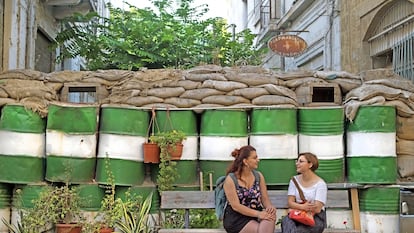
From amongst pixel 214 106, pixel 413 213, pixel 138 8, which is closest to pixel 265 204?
pixel 214 106

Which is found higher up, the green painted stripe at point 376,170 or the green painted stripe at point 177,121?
the green painted stripe at point 177,121

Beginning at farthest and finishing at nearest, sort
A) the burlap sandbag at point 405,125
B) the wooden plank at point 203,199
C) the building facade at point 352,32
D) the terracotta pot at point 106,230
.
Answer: the building facade at point 352,32
the burlap sandbag at point 405,125
the wooden plank at point 203,199
the terracotta pot at point 106,230

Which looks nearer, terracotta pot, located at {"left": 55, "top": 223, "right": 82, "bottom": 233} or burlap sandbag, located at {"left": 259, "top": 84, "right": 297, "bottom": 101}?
terracotta pot, located at {"left": 55, "top": 223, "right": 82, "bottom": 233}

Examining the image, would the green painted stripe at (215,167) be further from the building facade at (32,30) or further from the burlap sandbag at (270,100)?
the building facade at (32,30)

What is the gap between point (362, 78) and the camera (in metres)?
7.54

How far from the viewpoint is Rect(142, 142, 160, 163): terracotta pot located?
668 cm

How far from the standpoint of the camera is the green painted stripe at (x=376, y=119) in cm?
672

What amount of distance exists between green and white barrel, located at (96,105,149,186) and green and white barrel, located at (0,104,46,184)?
2.63 ft

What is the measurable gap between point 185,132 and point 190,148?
0.22 meters

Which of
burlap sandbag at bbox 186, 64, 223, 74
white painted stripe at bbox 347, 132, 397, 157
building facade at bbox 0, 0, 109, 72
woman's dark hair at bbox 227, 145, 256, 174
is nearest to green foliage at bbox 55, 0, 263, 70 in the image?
building facade at bbox 0, 0, 109, 72

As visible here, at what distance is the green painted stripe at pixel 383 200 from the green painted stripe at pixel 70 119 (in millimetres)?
3617

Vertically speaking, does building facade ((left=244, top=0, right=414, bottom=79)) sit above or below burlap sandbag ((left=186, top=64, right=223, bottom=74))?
above

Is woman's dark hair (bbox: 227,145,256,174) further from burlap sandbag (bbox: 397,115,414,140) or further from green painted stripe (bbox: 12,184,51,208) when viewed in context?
green painted stripe (bbox: 12,184,51,208)

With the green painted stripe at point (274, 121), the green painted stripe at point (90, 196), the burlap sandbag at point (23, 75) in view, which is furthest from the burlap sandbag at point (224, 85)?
the burlap sandbag at point (23, 75)
